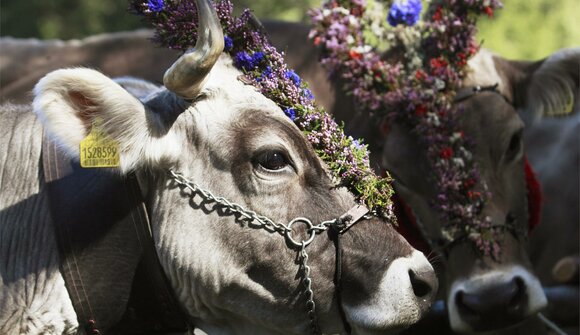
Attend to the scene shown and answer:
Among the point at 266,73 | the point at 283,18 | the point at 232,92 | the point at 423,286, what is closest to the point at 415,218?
the point at 423,286

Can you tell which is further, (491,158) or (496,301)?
(491,158)

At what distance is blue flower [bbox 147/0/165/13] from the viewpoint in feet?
11.4

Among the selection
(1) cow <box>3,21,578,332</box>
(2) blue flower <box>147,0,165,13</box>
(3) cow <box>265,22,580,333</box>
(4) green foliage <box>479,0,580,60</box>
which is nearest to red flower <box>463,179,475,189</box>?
(3) cow <box>265,22,580,333</box>

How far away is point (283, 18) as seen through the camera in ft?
49.1

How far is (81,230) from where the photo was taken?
10.9 feet

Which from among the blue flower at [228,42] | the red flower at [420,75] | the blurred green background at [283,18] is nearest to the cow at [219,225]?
the blue flower at [228,42]

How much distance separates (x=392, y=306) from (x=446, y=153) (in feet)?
5.41

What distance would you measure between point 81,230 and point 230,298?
60 cm

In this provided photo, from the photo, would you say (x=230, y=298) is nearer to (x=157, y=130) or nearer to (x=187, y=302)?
(x=187, y=302)

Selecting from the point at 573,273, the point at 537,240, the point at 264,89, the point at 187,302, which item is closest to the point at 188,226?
the point at 187,302

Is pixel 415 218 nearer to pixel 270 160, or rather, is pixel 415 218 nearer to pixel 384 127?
pixel 384 127

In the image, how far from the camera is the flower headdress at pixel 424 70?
4.75m

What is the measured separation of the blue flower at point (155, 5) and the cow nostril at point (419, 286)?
1377mm

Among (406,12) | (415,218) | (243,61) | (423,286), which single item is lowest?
(415,218)
